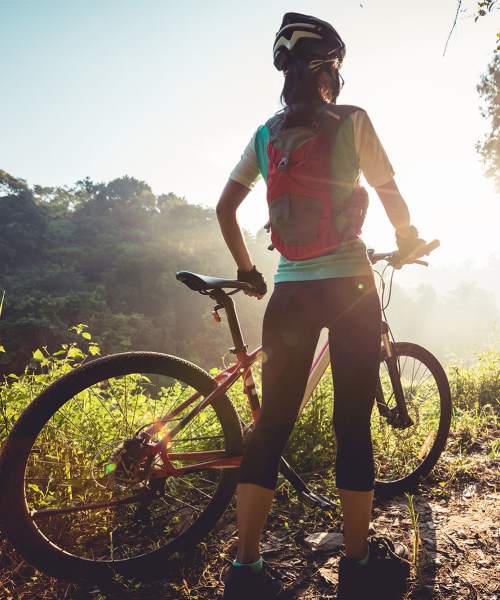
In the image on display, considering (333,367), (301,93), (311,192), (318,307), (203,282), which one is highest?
(301,93)

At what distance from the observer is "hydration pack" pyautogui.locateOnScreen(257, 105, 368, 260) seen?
1363 millimetres

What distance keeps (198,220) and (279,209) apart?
4945 centimetres

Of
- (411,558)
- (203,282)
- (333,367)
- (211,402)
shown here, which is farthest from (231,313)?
(411,558)

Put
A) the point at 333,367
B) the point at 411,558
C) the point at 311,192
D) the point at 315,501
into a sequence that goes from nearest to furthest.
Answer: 1. the point at 311,192
2. the point at 333,367
3. the point at 411,558
4. the point at 315,501

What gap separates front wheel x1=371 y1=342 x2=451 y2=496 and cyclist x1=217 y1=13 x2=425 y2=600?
106 cm

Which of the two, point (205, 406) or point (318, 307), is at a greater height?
point (318, 307)

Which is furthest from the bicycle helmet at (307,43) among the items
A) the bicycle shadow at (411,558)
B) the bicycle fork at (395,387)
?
the bicycle shadow at (411,558)

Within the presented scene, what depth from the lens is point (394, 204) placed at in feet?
5.13

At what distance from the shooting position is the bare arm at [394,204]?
1.52 meters

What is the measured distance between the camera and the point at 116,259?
125 feet

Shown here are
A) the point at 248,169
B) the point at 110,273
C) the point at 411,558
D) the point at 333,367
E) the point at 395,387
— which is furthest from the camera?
the point at 110,273

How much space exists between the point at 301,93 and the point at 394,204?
0.57 meters

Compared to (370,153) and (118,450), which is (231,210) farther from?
(118,450)

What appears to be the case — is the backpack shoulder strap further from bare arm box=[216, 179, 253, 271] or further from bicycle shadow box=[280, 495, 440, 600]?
bicycle shadow box=[280, 495, 440, 600]
